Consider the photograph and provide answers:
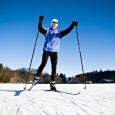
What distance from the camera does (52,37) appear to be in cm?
788

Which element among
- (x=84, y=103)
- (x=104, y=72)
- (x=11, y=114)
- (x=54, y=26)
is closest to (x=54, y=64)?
(x=54, y=26)

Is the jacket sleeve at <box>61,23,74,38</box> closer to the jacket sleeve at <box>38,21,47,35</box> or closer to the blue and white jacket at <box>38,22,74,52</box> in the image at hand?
the blue and white jacket at <box>38,22,74,52</box>

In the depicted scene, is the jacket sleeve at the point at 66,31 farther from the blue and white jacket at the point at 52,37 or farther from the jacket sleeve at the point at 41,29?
the jacket sleeve at the point at 41,29

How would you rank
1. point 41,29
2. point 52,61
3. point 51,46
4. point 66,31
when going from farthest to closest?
point 66,31
point 41,29
point 52,61
point 51,46

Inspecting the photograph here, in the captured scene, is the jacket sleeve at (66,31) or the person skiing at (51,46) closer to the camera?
the person skiing at (51,46)

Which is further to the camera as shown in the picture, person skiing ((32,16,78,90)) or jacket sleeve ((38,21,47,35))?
jacket sleeve ((38,21,47,35))

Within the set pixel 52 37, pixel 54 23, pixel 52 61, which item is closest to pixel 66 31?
pixel 54 23

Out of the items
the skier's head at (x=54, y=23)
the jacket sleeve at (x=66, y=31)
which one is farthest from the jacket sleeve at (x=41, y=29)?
the jacket sleeve at (x=66, y=31)

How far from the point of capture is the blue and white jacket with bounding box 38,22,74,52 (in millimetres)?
7735

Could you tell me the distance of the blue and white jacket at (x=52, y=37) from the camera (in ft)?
25.4

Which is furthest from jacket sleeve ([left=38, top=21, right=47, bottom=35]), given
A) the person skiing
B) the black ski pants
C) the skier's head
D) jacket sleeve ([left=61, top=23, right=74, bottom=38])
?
the black ski pants

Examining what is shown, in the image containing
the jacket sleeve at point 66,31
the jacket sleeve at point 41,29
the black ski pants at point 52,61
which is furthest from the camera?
the jacket sleeve at point 66,31

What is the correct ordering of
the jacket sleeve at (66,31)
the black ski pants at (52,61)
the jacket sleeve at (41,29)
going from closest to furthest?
1. the black ski pants at (52,61)
2. the jacket sleeve at (41,29)
3. the jacket sleeve at (66,31)

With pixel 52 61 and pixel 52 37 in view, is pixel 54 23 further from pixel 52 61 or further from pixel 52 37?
pixel 52 61
